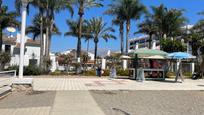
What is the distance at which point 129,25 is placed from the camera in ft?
169

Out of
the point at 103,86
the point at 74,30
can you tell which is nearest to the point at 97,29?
the point at 74,30

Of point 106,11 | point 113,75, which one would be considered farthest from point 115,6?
point 113,75

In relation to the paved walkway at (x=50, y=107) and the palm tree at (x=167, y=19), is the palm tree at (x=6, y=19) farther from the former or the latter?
the paved walkway at (x=50, y=107)

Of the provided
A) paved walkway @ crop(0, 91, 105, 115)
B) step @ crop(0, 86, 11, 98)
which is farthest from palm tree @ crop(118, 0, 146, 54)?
paved walkway @ crop(0, 91, 105, 115)

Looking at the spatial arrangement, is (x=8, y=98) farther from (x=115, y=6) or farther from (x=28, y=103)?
(x=115, y=6)

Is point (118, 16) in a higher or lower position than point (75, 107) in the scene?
higher

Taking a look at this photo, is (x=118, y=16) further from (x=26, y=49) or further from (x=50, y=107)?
(x=50, y=107)

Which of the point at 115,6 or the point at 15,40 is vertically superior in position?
the point at 115,6

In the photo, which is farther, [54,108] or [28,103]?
[28,103]

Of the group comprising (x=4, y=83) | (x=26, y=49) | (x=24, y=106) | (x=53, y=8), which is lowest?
(x=24, y=106)

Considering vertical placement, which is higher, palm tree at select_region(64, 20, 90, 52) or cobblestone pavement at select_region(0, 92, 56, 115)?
palm tree at select_region(64, 20, 90, 52)

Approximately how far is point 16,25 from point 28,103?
37.6 meters

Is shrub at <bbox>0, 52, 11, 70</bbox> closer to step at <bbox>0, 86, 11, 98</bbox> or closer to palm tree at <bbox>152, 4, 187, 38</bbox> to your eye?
step at <bbox>0, 86, 11, 98</bbox>

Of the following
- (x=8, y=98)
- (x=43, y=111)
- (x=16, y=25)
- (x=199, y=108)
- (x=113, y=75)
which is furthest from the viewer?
(x=16, y=25)
